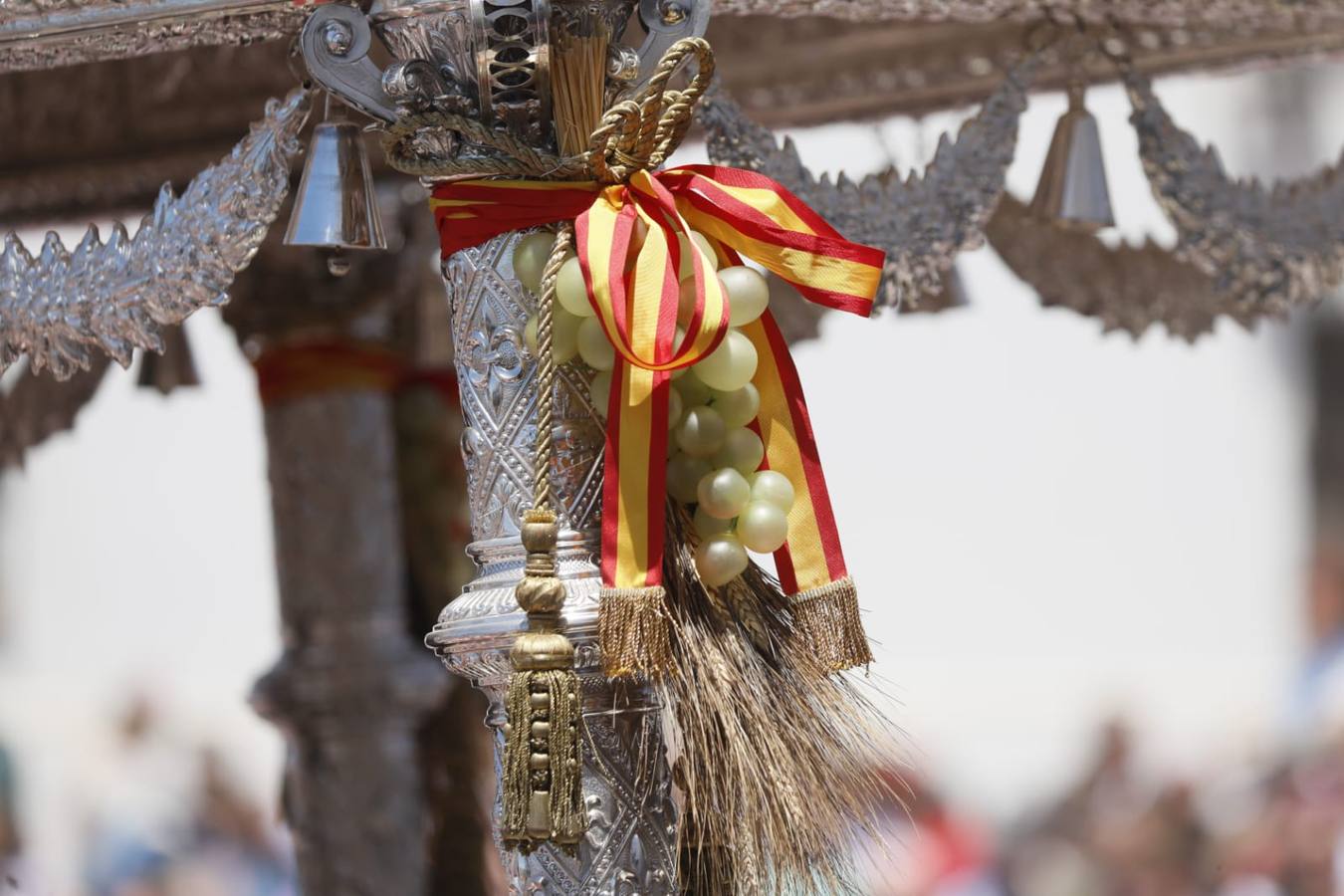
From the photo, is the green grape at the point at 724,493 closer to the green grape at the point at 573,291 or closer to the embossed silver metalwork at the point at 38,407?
the green grape at the point at 573,291

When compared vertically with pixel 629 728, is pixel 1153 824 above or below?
below

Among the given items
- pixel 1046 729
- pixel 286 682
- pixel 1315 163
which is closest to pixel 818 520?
pixel 286 682

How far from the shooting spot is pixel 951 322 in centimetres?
420

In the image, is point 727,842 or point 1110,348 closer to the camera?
point 727,842

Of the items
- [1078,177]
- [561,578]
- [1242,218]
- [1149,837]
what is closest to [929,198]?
[1078,177]

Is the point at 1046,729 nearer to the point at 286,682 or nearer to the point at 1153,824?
the point at 1153,824

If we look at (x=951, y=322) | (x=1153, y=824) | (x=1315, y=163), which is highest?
(x=1315, y=163)

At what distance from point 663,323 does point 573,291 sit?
0.07 m

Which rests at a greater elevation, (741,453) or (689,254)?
(689,254)

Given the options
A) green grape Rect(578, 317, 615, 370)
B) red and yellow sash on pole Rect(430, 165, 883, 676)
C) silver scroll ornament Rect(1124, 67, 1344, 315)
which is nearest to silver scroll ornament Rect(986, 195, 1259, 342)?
silver scroll ornament Rect(1124, 67, 1344, 315)

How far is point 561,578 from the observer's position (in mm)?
1196

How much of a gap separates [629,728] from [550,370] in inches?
9.3

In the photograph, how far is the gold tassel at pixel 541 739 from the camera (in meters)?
1.13

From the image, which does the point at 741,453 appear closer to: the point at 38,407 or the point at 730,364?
the point at 730,364
